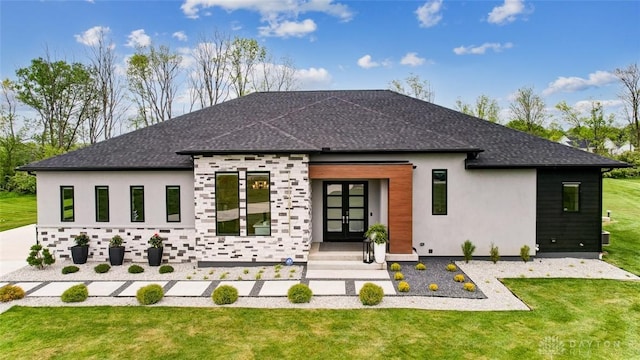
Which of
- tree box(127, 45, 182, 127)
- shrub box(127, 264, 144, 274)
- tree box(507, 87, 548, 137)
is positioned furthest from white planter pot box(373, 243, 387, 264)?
tree box(507, 87, 548, 137)

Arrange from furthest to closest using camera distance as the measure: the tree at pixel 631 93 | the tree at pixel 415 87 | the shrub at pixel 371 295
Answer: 1. the tree at pixel 631 93
2. the tree at pixel 415 87
3. the shrub at pixel 371 295

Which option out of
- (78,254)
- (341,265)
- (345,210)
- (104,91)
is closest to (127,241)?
(78,254)

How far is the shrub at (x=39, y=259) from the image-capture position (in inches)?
460

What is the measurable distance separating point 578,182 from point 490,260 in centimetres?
414

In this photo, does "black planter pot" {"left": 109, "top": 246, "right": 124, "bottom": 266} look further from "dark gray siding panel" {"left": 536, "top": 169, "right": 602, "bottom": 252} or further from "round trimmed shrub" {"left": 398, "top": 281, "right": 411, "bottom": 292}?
"dark gray siding panel" {"left": 536, "top": 169, "right": 602, "bottom": 252}

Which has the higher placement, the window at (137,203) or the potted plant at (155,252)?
the window at (137,203)

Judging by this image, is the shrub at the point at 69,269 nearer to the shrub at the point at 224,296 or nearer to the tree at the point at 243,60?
the shrub at the point at 224,296

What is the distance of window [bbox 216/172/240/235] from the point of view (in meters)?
11.5

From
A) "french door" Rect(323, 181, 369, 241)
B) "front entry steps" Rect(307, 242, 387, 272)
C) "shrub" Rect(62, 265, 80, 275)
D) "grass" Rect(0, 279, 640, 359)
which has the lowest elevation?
"grass" Rect(0, 279, 640, 359)

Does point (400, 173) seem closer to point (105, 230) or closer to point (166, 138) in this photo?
point (166, 138)

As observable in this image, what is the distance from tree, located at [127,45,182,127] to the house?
23.2 meters

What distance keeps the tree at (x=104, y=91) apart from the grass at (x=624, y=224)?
39580mm

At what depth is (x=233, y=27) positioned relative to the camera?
102 ft

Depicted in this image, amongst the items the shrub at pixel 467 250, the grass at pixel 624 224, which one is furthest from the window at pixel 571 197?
the shrub at pixel 467 250
